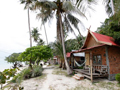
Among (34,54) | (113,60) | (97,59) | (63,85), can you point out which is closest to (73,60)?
(97,59)

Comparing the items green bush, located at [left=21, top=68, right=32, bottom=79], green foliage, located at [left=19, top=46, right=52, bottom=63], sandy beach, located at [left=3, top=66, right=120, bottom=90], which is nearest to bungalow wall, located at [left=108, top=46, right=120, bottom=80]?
sandy beach, located at [left=3, top=66, right=120, bottom=90]

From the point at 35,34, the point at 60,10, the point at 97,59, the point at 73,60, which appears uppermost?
the point at 35,34

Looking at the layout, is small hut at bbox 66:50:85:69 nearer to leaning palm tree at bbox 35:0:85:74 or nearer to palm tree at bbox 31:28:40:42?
leaning palm tree at bbox 35:0:85:74

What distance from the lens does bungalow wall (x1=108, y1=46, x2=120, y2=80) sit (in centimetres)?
626

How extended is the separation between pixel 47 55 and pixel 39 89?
9.86 metres

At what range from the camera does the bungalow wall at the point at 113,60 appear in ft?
20.5

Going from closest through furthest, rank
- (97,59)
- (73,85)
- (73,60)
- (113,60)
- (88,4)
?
(88,4) < (73,85) < (113,60) < (97,59) < (73,60)

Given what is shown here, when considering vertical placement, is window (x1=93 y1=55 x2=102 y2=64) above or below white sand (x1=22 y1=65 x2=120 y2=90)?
above

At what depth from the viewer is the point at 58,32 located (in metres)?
10.5

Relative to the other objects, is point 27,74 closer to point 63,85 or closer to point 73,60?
point 63,85

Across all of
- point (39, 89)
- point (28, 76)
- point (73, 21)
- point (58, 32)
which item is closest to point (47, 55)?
point (58, 32)

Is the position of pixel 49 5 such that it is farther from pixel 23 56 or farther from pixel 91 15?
pixel 23 56

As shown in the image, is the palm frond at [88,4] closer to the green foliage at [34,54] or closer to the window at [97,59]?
the window at [97,59]

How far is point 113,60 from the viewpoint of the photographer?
21.1ft
